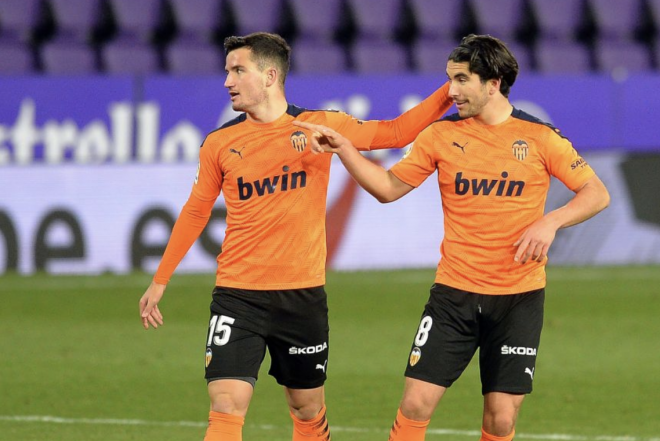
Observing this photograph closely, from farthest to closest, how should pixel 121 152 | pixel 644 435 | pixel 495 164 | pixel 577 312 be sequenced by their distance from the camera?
pixel 121 152 < pixel 577 312 < pixel 644 435 < pixel 495 164

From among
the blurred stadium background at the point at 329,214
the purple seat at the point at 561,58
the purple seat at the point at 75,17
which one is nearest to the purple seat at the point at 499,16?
the blurred stadium background at the point at 329,214

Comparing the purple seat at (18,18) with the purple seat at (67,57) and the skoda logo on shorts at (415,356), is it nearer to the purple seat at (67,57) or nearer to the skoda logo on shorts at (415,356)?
the purple seat at (67,57)

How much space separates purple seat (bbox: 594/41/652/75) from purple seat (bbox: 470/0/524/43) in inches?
43.4

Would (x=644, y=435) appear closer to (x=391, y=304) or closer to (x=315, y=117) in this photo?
(x=315, y=117)

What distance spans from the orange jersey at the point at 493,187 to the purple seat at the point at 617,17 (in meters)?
11.5

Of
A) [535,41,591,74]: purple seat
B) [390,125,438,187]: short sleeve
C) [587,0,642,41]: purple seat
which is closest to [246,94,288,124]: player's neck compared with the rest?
[390,125,438,187]: short sleeve

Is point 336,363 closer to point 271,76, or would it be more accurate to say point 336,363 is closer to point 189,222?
point 189,222

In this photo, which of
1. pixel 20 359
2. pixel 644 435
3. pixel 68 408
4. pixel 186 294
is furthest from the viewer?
pixel 186 294

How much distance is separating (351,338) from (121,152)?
4.23 meters

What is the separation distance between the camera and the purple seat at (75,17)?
48.8ft

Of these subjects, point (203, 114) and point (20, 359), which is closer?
point (20, 359)

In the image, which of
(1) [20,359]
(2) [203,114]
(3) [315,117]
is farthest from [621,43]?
(3) [315,117]

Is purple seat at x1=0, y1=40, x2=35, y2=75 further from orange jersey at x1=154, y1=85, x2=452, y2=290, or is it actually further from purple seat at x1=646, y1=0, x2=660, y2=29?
orange jersey at x1=154, y1=85, x2=452, y2=290

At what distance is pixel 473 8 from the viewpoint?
52.2 ft
